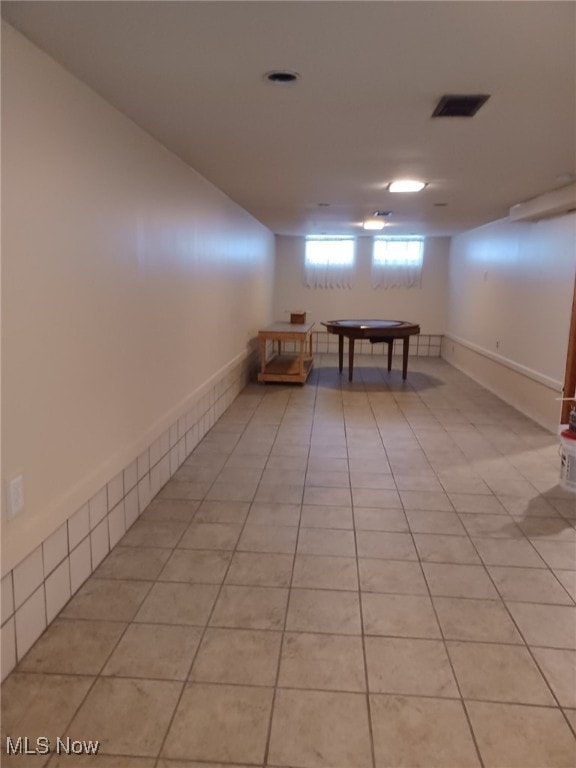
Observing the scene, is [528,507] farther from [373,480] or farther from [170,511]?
[170,511]

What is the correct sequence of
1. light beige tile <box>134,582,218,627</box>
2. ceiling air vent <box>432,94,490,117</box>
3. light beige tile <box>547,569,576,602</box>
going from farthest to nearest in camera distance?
light beige tile <box>547,569,576,602</box>, ceiling air vent <box>432,94,490,117</box>, light beige tile <box>134,582,218,627</box>

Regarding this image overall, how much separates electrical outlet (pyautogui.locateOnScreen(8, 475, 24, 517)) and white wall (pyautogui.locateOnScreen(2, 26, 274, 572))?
1.0 inches

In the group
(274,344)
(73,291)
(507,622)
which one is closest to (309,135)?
(73,291)

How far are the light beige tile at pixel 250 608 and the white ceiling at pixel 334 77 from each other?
6.46 ft

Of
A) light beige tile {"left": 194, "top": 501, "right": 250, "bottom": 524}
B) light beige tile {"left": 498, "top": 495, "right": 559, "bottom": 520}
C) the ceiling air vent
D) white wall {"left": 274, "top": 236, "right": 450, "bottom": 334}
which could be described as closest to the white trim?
white wall {"left": 274, "top": 236, "right": 450, "bottom": 334}

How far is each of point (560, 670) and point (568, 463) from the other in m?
1.71

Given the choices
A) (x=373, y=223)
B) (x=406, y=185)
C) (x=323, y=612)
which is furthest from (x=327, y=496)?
(x=373, y=223)

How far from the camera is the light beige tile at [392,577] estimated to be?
2215 millimetres

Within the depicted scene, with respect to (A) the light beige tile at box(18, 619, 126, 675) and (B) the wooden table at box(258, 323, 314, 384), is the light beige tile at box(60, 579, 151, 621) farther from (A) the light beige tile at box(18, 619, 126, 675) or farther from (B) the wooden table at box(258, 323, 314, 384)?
(B) the wooden table at box(258, 323, 314, 384)

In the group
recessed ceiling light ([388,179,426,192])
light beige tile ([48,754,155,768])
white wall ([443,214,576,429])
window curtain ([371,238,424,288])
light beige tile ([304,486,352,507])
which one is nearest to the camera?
light beige tile ([48,754,155,768])

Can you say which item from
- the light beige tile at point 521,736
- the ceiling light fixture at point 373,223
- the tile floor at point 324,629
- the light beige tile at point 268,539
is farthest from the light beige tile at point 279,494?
the ceiling light fixture at point 373,223

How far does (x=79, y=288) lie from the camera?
206 cm

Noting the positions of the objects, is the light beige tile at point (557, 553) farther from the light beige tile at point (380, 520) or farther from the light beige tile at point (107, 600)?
the light beige tile at point (107, 600)

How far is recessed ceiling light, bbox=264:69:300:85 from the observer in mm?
1890
